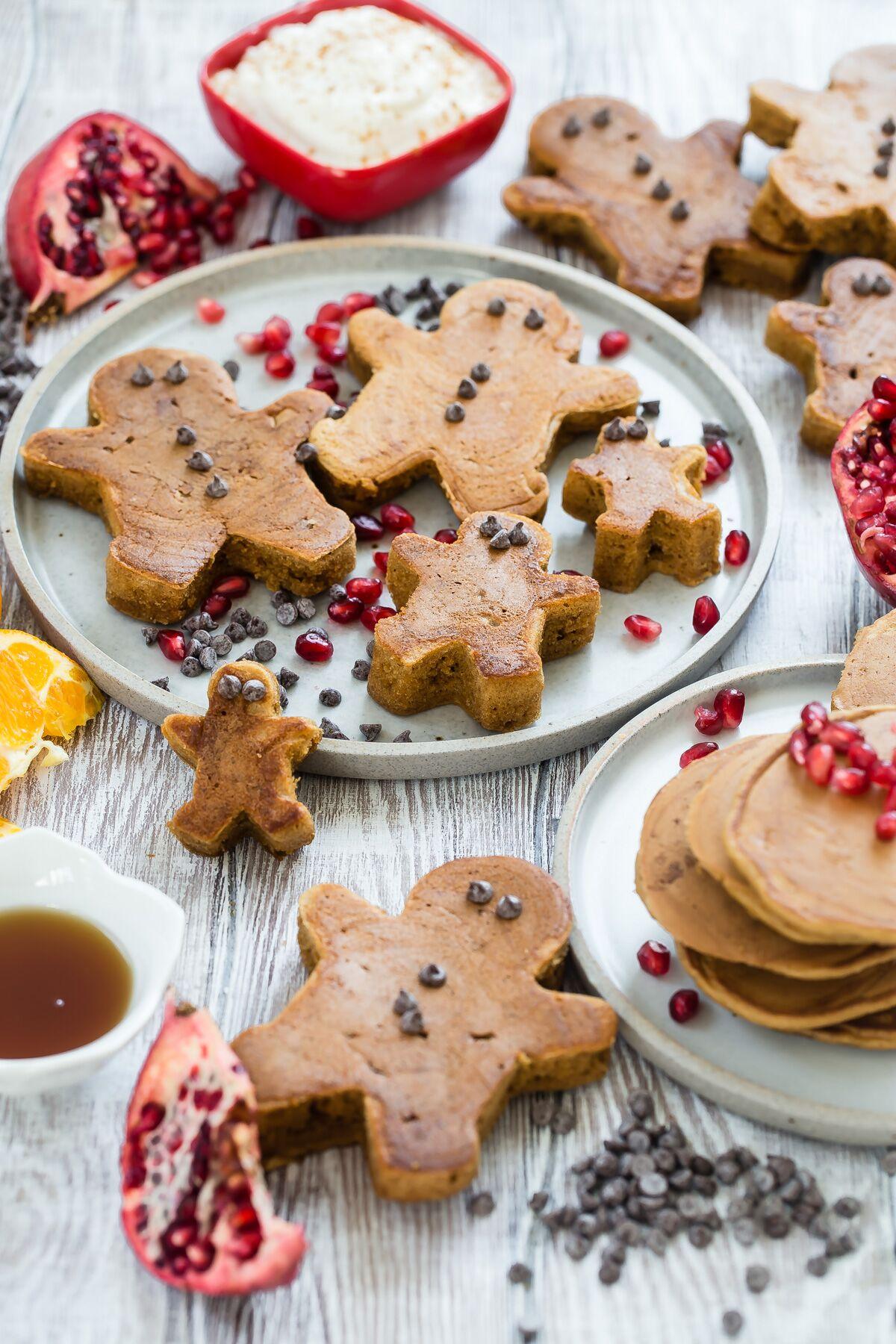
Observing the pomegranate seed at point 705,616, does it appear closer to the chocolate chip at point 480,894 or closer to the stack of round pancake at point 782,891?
the stack of round pancake at point 782,891

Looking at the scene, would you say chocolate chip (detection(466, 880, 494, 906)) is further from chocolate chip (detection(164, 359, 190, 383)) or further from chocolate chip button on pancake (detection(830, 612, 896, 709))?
chocolate chip (detection(164, 359, 190, 383))

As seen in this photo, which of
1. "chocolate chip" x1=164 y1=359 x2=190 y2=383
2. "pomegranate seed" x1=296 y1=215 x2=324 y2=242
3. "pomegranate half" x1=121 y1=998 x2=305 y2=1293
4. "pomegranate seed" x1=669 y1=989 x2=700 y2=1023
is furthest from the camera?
"pomegranate seed" x1=296 y1=215 x2=324 y2=242

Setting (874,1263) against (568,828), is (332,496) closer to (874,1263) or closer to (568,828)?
(568,828)

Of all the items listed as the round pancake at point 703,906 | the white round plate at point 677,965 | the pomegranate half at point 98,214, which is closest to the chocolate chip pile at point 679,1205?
the white round plate at point 677,965

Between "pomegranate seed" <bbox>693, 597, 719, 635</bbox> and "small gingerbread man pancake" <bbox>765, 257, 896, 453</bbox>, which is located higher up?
"small gingerbread man pancake" <bbox>765, 257, 896, 453</bbox>

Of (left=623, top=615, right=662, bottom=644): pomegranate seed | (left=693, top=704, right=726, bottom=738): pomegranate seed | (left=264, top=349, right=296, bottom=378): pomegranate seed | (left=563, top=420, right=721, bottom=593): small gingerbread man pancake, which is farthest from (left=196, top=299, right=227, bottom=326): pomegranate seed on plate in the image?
(left=693, top=704, right=726, bottom=738): pomegranate seed
